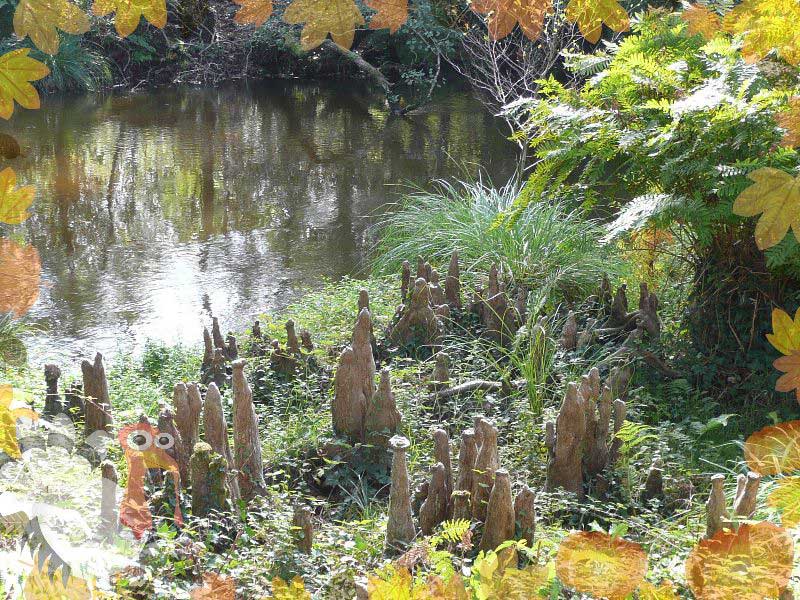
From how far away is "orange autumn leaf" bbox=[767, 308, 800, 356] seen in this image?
97cm

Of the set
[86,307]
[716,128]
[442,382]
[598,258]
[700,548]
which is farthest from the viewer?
[86,307]

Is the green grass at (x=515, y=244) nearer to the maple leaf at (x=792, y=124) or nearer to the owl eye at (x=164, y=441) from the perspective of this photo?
the owl eye at (x=164, y=441)

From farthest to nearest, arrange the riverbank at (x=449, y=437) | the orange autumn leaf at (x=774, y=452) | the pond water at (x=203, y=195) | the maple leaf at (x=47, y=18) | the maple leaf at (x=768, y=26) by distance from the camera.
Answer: the pond water at (x=203, y=195)
the riverbank at (x=449, y=437)
the orange autumn leaf at (x=774, y=452)
the maple leaf at (x=768, y=26)
the maple leaf at (x=47, y=18)

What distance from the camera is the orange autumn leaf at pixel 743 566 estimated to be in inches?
41.2

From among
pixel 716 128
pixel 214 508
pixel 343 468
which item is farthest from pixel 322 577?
pixel 716 128

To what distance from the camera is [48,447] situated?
2809 millimetres

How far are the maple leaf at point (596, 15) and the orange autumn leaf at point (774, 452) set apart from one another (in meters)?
1.45

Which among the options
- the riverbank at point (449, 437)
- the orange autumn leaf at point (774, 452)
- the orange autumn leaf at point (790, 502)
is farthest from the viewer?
the riverbank at point (449, 437)

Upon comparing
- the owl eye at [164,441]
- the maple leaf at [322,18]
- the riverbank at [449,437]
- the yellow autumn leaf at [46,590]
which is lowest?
the riverbank at [449,437]

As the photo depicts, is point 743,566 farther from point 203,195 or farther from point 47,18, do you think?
point 203,195

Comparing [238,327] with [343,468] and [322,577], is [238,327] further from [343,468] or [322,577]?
[322,577]

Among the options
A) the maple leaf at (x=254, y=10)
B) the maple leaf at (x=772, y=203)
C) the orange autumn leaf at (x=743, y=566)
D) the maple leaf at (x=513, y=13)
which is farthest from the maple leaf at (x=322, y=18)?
the orange autumn leaf at (x=743, y=566)

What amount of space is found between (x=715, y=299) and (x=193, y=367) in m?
2.82

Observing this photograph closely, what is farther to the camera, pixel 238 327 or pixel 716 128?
pixel 238 327
